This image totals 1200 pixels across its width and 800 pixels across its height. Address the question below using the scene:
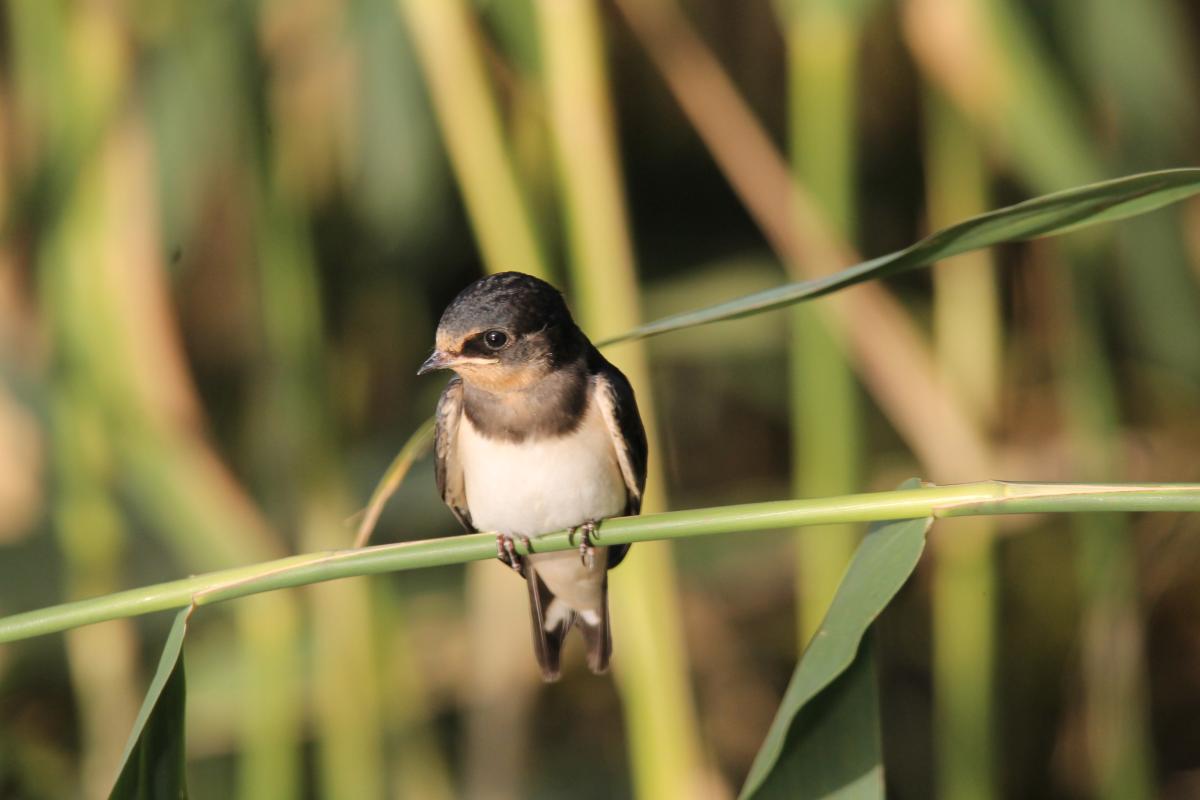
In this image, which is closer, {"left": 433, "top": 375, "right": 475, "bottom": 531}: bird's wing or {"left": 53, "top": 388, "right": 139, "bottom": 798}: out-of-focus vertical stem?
{"left": 433, "top": 375, "right": 475, "bottom": 531}: bird's wing

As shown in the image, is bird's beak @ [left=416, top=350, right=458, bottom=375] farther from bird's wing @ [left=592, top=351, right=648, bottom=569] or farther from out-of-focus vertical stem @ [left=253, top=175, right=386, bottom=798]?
out-of-focus vertical stem @ [left=253, top=175, right=386, bottom=798]

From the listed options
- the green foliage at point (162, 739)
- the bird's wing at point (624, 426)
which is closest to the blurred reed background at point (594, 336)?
the bird's wing at point (624, 426)

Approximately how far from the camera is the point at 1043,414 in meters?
2.97

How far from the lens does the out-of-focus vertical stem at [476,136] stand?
1782 mm

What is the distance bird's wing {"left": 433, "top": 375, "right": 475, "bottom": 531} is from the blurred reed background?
23 centimetres

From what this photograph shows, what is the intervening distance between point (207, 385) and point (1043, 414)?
6.07 feet

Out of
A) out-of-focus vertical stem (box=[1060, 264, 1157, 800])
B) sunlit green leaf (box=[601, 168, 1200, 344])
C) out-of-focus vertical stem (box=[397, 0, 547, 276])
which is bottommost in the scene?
out-of-focus vertical stem (box=[1060, 264, 1157, 800])

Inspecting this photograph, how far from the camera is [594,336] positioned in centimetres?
167

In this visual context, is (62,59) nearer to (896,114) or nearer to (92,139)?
(92,139)

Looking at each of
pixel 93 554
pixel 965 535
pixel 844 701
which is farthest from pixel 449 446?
pixel 844 701

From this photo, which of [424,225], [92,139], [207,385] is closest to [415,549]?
[92,139]

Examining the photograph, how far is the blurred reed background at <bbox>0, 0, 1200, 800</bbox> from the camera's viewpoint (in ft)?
5.97

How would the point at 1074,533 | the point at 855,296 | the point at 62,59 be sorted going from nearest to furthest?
1. the point at 62,59
2. the point at 855,296
3. the point at 1074,533

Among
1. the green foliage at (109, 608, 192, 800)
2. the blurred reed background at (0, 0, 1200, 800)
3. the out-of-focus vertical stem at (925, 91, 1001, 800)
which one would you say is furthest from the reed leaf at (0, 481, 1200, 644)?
the out-of-focus vertical stem at (925, 91, 1001, 800)
